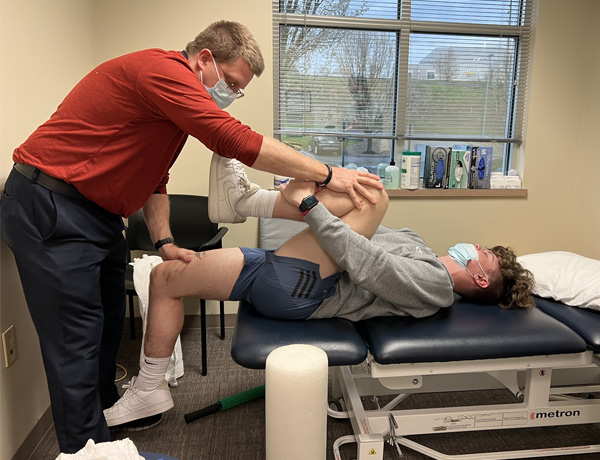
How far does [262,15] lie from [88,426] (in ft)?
7.20

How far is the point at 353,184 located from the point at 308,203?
18 cm

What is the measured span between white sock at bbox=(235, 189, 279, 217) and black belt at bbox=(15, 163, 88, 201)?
1.73 ft

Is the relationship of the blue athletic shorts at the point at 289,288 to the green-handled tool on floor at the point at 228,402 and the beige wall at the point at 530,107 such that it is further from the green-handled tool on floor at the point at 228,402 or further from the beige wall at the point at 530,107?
the beige wall at the point at 530,107

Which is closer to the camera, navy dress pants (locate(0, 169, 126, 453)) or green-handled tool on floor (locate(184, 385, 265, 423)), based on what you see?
navy dress pants (locate(0, 169, 126, 453))

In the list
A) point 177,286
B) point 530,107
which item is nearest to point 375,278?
point 177,286

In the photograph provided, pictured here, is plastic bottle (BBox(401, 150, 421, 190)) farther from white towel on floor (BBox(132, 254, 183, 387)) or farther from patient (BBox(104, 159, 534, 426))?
white towel on floor (BBox(132, 254, 183, 387))

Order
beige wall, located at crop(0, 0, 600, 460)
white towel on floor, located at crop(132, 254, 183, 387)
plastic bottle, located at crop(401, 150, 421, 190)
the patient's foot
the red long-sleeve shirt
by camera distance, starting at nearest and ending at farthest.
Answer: the red long-sleeve shirt < the patient's foot < white towel on floor, located at crop(132, 254, 183, 387) < beige wall, located at crop(0, 0, 600, 460) < plastic bottle, located at crop(401, 150, 421, 190)

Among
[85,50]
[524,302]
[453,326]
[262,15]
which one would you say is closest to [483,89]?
[262,15]

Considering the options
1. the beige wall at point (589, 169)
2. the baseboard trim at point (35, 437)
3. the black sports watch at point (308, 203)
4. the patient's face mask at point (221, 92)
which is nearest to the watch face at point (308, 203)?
the black sports watch at point (308, 203)

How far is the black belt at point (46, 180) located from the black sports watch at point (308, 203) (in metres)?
0.67

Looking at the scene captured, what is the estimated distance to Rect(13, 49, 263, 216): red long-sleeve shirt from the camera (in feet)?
3.79

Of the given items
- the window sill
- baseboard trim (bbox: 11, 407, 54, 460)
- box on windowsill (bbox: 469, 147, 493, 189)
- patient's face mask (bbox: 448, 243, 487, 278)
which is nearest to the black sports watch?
patient's face mask (bbox: 448, 243, 487, 278)

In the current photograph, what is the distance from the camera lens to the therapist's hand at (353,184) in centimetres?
141

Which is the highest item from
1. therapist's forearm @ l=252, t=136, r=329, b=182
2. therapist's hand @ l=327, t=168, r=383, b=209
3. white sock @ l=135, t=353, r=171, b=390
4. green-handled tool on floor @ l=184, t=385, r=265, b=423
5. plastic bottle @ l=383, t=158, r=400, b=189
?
therapist's forearm @ l=252, t=136, r=329, b=182
